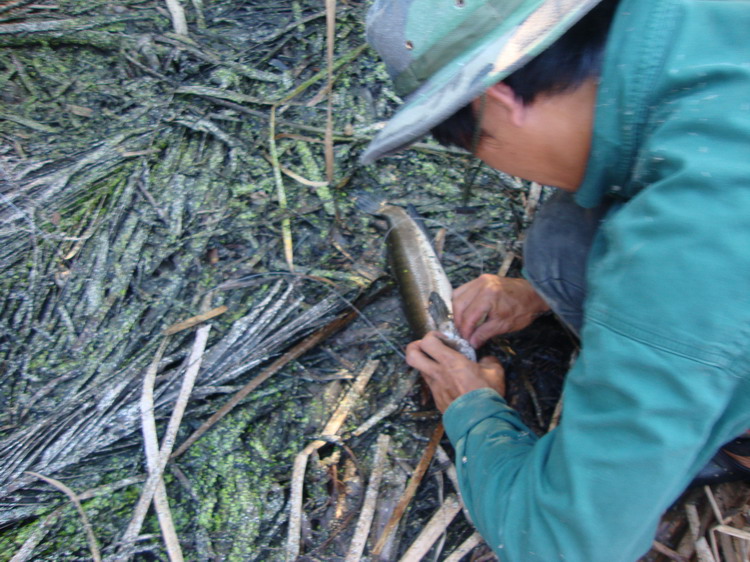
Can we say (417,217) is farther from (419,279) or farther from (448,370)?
(448,370)

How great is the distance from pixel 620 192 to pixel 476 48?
61cm

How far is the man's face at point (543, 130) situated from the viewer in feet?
5.01

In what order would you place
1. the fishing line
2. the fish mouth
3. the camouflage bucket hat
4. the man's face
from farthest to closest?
1. the fishing line
2. the fish mouth
3. the man's face
4. the camouflage bucket hat

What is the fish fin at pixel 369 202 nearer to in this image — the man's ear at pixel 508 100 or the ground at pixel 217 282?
the ground at pixel 217 282

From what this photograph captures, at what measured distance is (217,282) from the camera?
2.97 metres

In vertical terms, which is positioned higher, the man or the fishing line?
the man

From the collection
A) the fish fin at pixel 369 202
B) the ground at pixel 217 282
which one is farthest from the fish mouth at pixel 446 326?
the fish fin at pixel 369 202

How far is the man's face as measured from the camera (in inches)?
60.1

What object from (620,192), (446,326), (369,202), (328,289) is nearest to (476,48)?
(620,192)

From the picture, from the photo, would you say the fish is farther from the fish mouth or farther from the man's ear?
the man's ear

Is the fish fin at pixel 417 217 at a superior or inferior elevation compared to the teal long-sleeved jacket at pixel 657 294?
inferior

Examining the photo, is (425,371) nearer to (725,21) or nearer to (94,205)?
(725,21)

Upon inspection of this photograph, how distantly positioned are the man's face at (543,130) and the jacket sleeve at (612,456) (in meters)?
0.55

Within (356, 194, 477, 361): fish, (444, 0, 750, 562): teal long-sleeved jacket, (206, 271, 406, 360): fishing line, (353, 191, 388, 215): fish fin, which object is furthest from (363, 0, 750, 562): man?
(353, 191, 388, 215): fish fin
